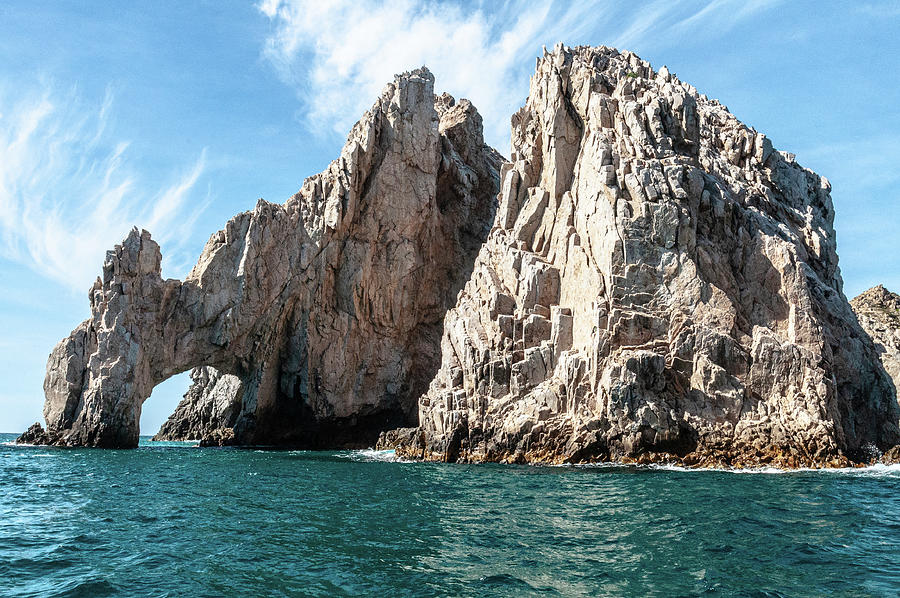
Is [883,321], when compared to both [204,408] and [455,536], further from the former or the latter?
[455,536]

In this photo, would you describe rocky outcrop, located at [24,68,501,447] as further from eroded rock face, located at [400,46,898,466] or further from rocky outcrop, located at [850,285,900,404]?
rocky outcrop, located at [850,285,900,404]

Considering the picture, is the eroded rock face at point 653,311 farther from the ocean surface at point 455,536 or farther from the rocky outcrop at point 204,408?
the rocky outcrop at point 204,408

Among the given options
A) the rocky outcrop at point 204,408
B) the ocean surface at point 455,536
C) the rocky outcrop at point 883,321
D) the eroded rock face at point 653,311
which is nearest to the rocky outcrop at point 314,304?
the rocky outcrop at point 204,408

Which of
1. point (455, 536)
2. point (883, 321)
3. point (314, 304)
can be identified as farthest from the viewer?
point (883, 321)

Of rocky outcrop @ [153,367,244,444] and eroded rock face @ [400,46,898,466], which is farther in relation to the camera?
rocky outcrop @ [153,367,244,444]

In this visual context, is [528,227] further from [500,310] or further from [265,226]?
[265,226]

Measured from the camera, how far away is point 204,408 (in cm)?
7350

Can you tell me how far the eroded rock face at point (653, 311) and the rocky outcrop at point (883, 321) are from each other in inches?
1087

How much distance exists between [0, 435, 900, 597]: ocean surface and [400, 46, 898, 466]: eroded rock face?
7.74 meters

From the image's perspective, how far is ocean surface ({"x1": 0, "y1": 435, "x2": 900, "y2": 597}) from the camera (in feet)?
41.8

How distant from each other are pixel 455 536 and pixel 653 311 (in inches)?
1048

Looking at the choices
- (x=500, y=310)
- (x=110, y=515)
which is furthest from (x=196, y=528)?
(x=500, y=310)

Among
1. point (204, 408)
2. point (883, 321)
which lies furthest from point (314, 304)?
point (883, 321)

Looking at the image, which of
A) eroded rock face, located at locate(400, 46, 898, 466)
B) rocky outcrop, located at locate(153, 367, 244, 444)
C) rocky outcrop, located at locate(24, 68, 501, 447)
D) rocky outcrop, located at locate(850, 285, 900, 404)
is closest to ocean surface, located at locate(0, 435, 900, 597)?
eroded rock face, located at locate(400, 46, 898, 466)
